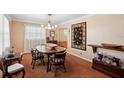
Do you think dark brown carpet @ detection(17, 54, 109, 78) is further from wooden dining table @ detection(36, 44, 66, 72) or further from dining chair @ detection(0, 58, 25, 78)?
wooden dining table @ detection(36, 44, 66, 72)

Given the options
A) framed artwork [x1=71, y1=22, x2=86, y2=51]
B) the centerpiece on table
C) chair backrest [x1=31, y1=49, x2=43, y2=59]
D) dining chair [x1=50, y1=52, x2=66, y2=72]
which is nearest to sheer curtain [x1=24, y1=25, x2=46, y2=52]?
chair backrest [x1=31, y1=49, x2=43, y2=59]

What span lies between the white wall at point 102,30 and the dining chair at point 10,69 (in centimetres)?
81

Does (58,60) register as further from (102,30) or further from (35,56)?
(102,30)

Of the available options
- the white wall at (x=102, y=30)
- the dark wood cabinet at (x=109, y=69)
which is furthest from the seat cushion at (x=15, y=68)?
the dark wood cabinet at (x=109, y=69)

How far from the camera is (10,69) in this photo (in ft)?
4.07

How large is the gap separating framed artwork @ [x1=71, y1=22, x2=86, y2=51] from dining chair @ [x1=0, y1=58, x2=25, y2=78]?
2.89 feet

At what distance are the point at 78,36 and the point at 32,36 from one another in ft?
2.51

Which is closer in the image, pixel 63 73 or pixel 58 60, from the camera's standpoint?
pixel 63 73

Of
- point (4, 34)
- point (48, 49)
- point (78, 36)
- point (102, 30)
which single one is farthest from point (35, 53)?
point (102, 30)

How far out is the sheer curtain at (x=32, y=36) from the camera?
138cm
